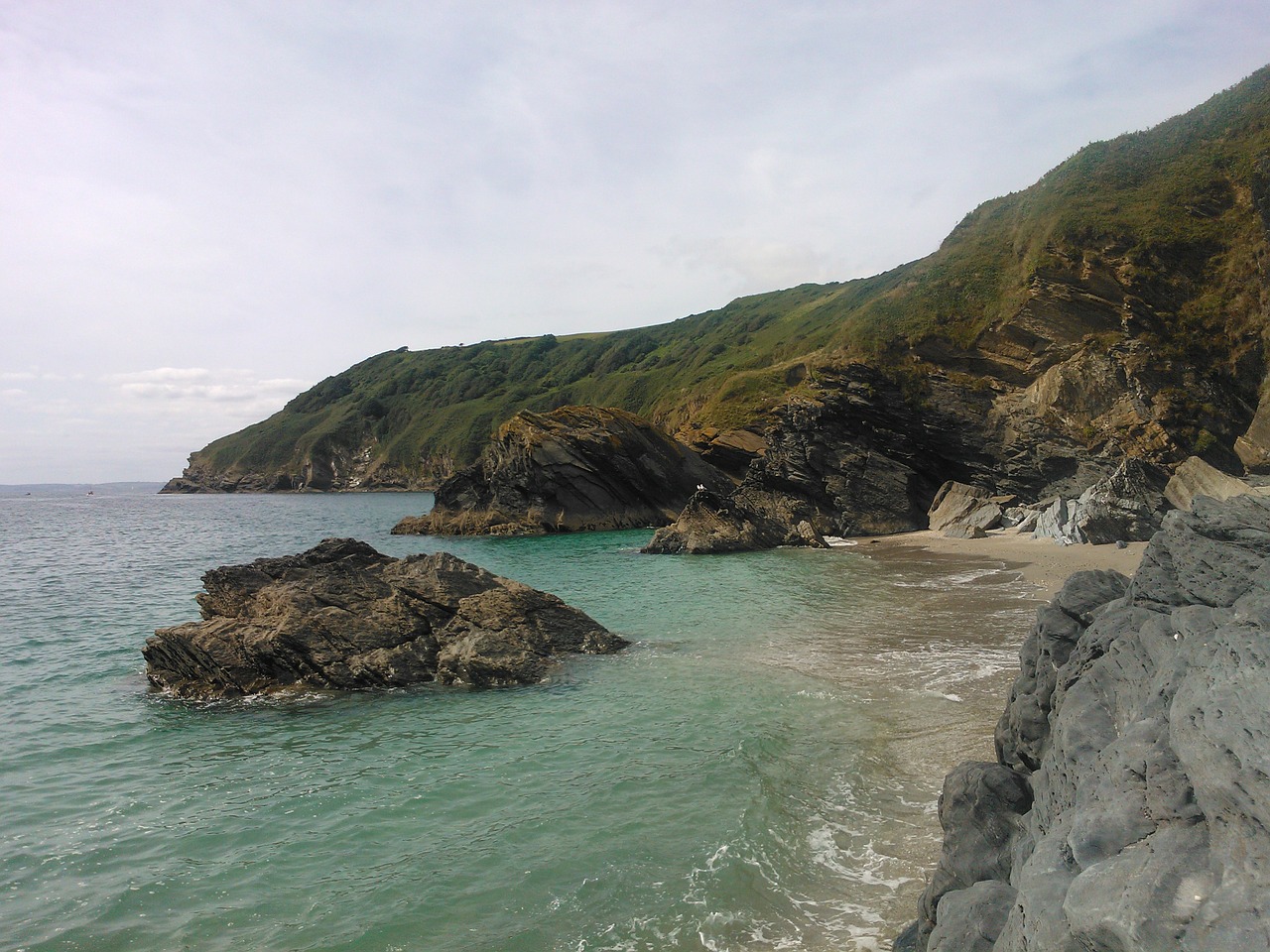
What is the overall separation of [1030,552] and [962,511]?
11.7 meters

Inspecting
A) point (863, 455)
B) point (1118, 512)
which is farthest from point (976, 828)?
point (863, 455)

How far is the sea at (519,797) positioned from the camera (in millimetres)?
7043

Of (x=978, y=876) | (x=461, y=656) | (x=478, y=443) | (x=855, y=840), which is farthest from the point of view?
(x=478, y=443)

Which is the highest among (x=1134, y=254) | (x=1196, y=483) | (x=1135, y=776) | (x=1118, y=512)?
(x=1134, y=254)

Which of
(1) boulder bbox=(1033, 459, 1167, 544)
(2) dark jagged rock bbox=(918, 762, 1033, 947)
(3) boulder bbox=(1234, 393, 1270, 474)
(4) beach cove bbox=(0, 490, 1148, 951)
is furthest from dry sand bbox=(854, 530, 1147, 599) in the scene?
(2) dark jagged rock bbox=(918, 762, 1033, 947)

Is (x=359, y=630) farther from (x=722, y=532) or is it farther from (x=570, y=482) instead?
(x=570, y=482)

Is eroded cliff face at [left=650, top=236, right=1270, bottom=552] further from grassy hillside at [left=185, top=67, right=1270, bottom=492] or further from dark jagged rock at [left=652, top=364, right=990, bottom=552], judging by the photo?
grassy hillside at [left=185, top=67, right=1270, bottom=492]

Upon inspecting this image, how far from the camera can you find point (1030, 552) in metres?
30.9

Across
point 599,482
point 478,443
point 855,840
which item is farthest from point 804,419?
point 478,443

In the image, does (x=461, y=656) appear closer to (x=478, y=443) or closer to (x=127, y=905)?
(x=127, y=905)

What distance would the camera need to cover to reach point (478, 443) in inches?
5856

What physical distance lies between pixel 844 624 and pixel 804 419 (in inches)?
1266

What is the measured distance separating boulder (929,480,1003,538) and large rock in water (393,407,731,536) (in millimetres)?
20684

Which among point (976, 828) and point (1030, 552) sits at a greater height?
point (976, 828)
